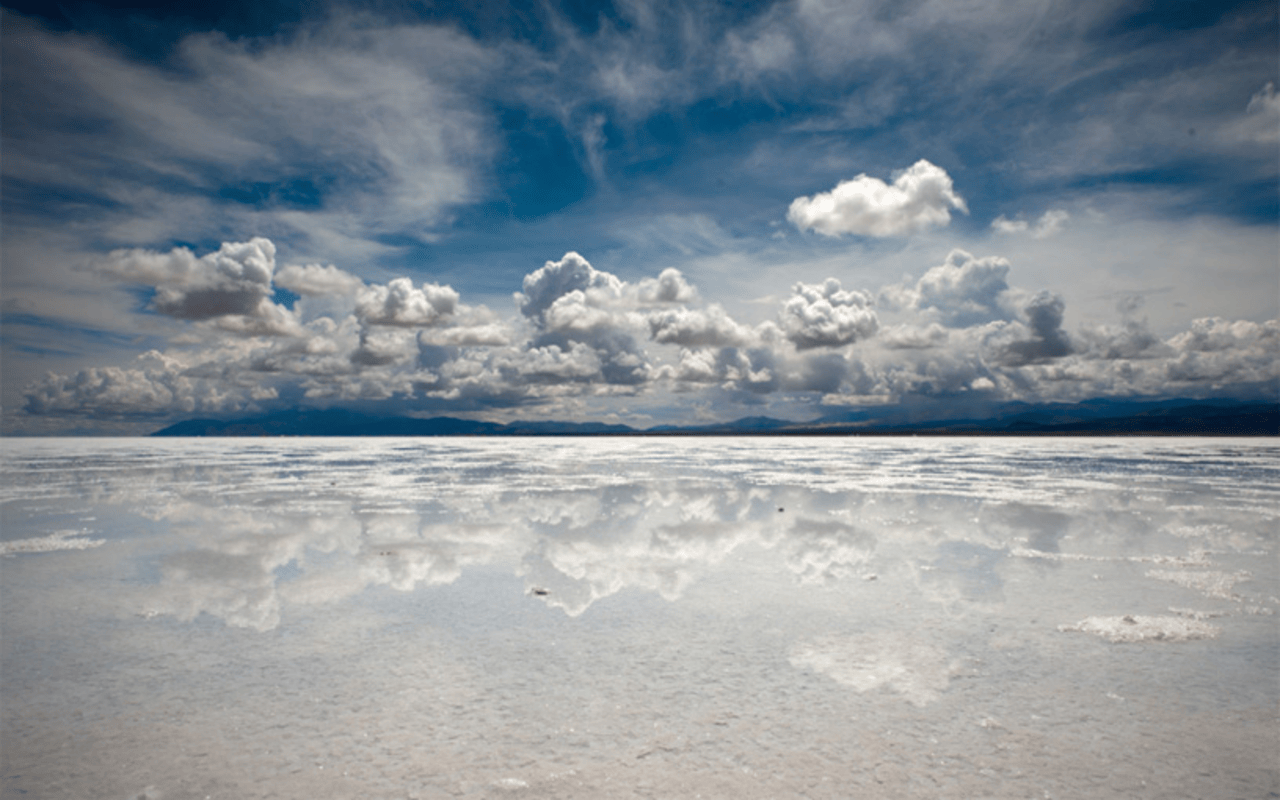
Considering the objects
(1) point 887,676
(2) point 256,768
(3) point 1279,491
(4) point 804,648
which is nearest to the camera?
(2) point 256,768

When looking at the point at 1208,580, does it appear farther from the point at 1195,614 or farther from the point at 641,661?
the point at 641,661

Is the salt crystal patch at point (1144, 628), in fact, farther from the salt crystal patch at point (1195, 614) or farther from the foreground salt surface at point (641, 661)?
the salt crystal patch at point (1195, 614)

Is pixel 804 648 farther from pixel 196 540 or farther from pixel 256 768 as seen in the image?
pixel 196 540

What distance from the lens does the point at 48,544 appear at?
583 inches

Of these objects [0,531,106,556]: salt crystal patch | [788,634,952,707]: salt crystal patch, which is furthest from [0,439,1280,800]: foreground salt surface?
[0,531,106,556]: salt crystal patch

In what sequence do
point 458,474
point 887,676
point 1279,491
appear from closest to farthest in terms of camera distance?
1. point 887,676
2. point 1279,491
3. point 458,474

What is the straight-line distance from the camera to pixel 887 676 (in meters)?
7.04

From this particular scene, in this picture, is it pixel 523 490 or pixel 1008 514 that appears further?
pixel 523 490

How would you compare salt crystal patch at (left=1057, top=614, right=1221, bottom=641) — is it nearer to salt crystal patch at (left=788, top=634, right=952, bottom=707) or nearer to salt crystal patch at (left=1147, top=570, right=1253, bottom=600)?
salt crystal patch at (left=1147, top=570, right=1253, bottom=600)

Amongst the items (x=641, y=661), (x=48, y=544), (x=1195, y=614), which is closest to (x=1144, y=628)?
(x=1195, y=614)

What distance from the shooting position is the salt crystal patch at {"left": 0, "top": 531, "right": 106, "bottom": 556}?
46.2 ft

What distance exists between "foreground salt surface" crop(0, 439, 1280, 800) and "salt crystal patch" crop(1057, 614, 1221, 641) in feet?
0.16

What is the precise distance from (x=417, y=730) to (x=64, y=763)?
8.82 ft

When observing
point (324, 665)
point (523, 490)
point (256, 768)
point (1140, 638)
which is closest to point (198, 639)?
point (324, 665)
